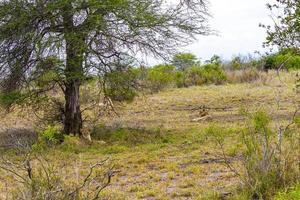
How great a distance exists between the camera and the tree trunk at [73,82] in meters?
12.1

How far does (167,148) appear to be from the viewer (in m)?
12.1

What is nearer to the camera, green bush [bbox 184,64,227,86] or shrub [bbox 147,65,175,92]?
shrub [bbox 147,65,175,92]

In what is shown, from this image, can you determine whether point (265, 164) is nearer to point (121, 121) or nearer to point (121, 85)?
point (121, 85)

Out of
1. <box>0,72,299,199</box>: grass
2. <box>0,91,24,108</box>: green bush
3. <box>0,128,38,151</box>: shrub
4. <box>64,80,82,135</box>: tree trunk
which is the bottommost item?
<box>0,72,299,199</box>: grass

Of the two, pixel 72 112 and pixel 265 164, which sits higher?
pixel 72 112

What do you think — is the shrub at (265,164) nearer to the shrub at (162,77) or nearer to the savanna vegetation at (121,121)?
the savanna vegetation at (121,121)

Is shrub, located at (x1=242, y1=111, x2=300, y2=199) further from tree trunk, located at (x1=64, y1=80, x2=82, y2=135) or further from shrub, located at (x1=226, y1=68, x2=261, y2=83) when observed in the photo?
shrub, located at (x1=226, y1=68, x2=261, y2=83)

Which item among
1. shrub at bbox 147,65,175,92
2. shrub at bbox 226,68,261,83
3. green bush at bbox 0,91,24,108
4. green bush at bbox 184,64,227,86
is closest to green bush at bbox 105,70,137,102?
green bush at bbox 0,91,24,108

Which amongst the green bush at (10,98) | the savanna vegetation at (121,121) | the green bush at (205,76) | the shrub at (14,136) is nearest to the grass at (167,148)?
the savanna vegetation at (121,121)

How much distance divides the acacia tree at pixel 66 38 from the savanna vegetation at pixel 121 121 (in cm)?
2

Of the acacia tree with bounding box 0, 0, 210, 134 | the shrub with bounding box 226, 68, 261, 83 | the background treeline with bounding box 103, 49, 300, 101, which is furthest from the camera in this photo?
the shrub with bounding box 226, 68, 261, 83

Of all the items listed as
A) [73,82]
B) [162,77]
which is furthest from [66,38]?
[162,77]

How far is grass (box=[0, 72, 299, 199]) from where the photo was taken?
27.9 ft

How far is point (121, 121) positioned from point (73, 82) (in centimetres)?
424
